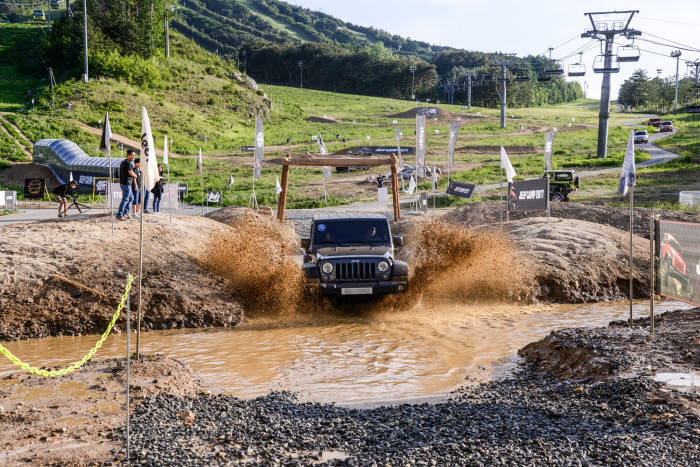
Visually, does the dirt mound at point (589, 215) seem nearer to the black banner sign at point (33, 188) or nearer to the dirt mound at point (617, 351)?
the dirt mound at point (617, 351)

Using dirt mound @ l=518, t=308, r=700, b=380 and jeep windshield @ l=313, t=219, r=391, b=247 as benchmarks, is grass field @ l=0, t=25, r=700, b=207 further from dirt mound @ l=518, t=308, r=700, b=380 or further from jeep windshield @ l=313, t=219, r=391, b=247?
dirt mound @ l=518, t=308, r=700, b=380

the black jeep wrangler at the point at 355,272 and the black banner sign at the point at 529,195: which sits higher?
the black banner sign at the point at 529,195

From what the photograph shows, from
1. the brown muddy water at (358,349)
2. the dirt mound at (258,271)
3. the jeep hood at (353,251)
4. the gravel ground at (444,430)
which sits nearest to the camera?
the gravel ground at (444,430)

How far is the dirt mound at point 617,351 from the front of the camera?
8781 millimetres

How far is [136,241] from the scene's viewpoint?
16625 mm

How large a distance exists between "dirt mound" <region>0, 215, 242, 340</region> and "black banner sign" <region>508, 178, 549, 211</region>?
37.3 feet

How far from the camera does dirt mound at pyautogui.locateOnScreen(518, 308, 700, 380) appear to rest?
28.8 ft

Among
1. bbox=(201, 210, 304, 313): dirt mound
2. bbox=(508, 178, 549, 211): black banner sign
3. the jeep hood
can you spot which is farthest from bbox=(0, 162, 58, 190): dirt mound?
the jeep hood

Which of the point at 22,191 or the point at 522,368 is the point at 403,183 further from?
the point at 522,368

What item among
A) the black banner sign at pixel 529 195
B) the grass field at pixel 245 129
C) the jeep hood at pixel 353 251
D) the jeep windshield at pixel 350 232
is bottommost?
the jeep hood at pixel 353 251

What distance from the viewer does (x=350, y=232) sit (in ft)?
47.4

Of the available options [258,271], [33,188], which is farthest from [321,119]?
[258,271]

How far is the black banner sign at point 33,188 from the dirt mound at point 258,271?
84.9ft

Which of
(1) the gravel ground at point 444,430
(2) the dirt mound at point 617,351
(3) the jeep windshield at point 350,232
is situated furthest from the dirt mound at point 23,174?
(1) the gravel ground at point 444,430
